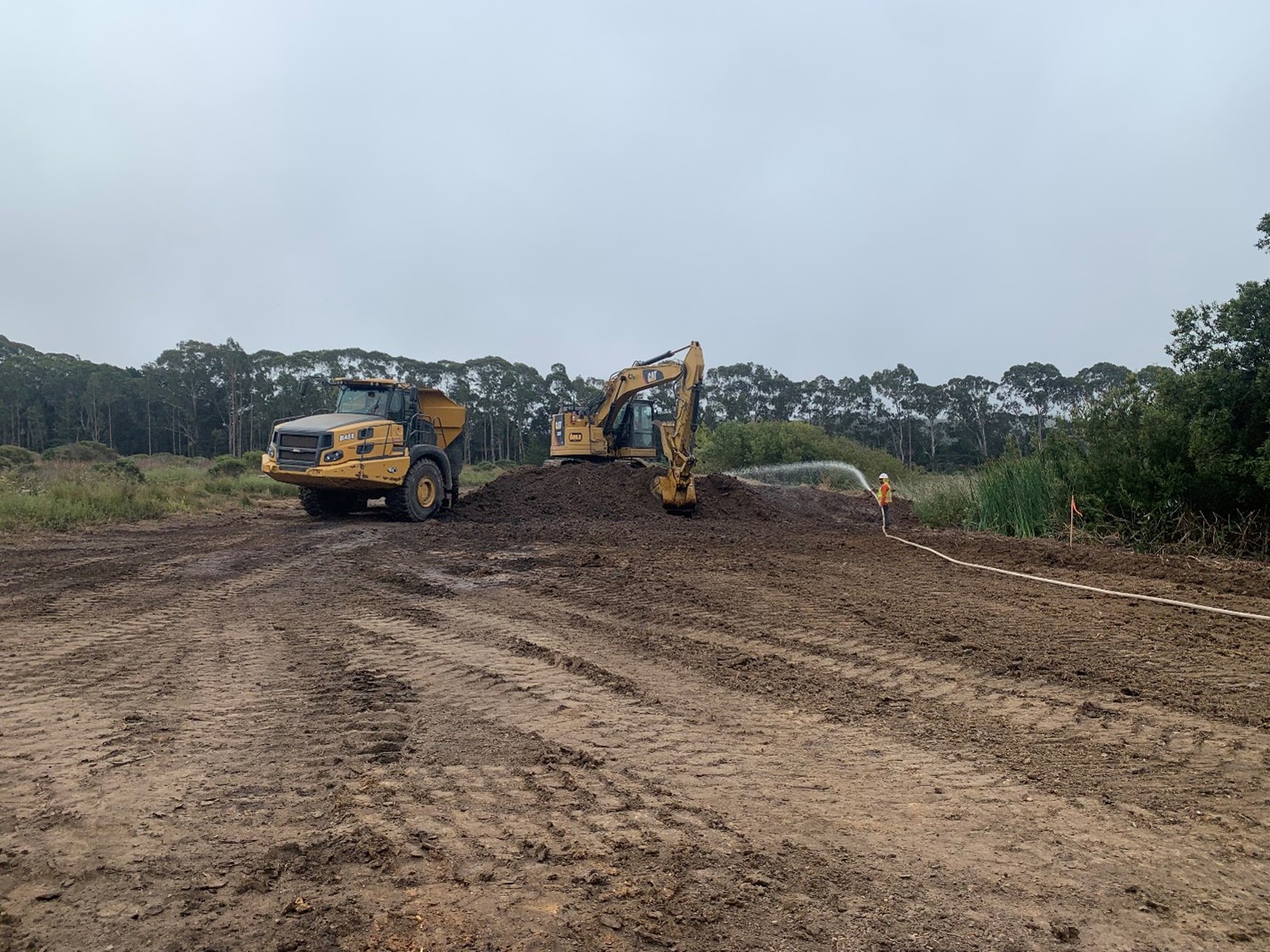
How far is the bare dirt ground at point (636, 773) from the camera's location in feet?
7.51

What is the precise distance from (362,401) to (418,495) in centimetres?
223

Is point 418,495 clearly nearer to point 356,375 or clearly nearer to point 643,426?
point 643,426

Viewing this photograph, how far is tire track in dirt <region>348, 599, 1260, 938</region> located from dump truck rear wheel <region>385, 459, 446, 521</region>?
10.4 meters

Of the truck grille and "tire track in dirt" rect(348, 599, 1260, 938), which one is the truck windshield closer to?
the truck grille

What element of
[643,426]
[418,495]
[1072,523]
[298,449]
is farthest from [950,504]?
[298,449]

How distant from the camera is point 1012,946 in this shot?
2154mm

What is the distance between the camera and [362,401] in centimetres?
1530

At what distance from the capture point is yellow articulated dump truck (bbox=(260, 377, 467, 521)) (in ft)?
45.0

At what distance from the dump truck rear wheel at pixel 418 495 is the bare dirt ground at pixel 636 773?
752 cm

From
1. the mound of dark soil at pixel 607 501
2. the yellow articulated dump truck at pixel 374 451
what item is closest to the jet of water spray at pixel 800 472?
the mound of dark soil at pixel 607 501

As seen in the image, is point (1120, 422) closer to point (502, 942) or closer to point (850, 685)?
point (850, 685)

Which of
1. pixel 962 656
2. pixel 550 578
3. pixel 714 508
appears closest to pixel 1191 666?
pixel 962 656

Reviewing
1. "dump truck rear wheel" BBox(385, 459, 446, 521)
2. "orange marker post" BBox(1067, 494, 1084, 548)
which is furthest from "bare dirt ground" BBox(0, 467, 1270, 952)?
"dump truck rear wheel" BBox(385, 459, 446, 521)

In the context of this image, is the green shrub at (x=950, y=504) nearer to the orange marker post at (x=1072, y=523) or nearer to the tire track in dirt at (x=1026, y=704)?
the orange marker post at (x=1072, y=523)
